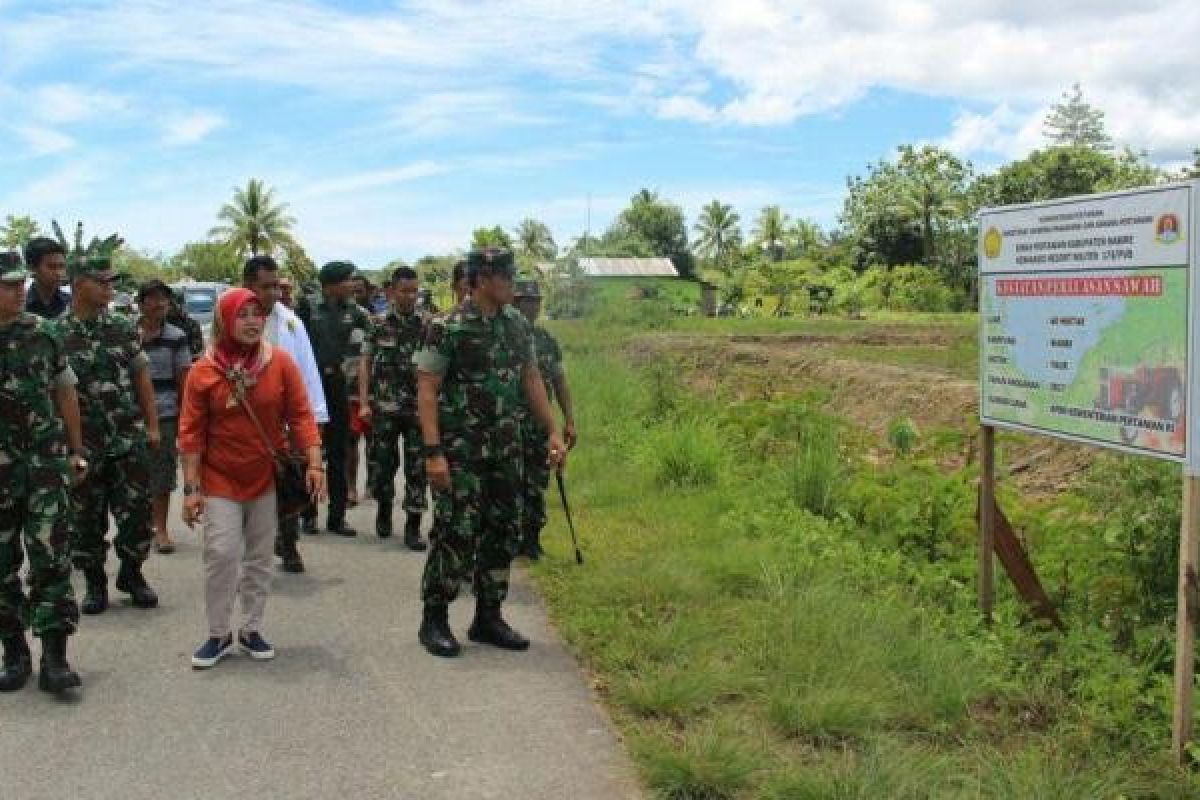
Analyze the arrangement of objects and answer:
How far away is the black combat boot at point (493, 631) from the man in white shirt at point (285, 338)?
5.43 ft

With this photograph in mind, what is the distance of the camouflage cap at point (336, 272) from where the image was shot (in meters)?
8.29

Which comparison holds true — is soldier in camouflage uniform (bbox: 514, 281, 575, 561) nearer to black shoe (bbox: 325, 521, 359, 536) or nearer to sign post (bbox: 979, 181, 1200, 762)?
black shoe (bbox: 325, 521, 359, 536)

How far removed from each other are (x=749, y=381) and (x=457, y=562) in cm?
1161

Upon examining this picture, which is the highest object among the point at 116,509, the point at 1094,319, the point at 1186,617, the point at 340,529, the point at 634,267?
the point at 634,267

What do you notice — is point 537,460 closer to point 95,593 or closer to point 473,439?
point 473,439

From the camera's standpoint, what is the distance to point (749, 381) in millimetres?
16656

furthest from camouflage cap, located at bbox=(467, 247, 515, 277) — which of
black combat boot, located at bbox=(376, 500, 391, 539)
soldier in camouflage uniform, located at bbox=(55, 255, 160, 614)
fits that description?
black combat boot, located at bbox=(376, 500, 391, 539)

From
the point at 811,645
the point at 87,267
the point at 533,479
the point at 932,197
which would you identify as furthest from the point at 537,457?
the point at 932,197

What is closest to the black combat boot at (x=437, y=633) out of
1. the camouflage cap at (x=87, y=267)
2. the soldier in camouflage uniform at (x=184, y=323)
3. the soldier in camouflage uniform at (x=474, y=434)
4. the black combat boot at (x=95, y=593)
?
the soldier in camouflage uniform at (x=474, y=434)

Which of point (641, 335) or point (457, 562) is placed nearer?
point (457, 562)

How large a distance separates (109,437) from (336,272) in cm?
250

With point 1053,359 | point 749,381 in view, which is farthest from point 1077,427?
point 749,381

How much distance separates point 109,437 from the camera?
6.20 m

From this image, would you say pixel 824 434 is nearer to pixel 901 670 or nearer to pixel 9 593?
pixel 901 670
